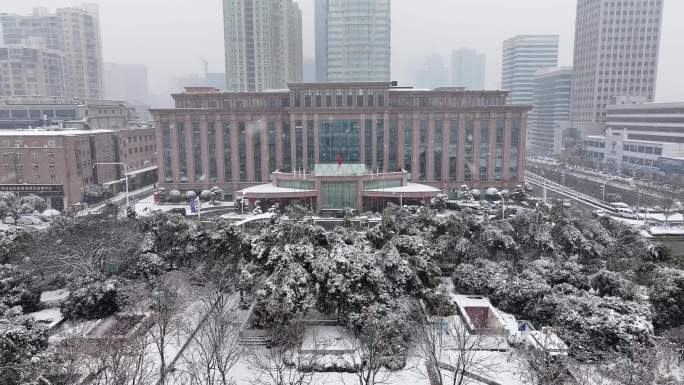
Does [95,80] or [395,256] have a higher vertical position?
[95,80]

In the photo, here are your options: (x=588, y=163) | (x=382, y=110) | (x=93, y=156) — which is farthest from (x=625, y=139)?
(x=93, y=156)

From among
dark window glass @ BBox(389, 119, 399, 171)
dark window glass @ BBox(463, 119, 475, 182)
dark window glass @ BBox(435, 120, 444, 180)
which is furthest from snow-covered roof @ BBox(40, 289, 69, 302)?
dark window glass @ BBox(463, 119, 475, 182)

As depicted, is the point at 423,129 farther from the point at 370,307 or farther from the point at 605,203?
the point at 370,307

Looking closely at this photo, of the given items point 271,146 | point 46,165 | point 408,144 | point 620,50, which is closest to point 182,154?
point 271,146

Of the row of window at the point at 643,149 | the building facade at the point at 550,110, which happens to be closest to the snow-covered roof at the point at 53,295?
the row of window at the point at 643,149

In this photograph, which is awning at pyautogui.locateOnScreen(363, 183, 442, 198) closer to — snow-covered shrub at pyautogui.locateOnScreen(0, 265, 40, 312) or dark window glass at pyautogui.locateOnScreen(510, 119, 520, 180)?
dark window glass at pyautogui.locateOnScreen(510, 119, 520, 180)

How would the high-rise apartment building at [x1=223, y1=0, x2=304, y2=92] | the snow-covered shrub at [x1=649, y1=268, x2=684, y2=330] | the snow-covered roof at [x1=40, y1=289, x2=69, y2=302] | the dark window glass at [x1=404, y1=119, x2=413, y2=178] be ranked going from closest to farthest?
the snow-covered shrub at [x1=649, y1=268, x2=684, y2=330] < the snow-covered roof at [x1=40, y1=289, x2=69, y2=302] < the dark window glass at [x1=404, y1=119, x2=413, y2=178] < the high-rise apartment building at [x1=223, y1=0, x2=304, y2=92]

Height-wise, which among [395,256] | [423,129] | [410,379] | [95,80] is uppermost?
[95,80]
